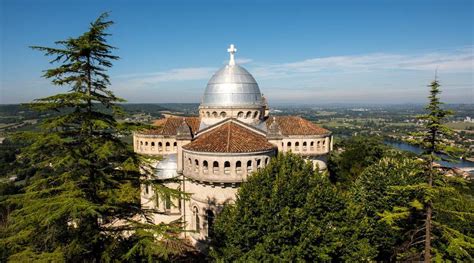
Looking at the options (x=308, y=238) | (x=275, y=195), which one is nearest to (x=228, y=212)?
(x=275, y=195)

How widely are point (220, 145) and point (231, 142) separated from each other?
1.11m

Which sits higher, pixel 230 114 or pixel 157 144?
pixel 230 114

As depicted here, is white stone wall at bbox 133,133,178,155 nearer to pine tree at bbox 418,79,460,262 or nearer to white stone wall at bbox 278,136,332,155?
white stone wall at bbox 278,136,332,155

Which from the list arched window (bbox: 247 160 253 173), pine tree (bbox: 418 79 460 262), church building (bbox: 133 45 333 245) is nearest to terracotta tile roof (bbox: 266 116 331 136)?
church building (bbox: 133 45 333 245)

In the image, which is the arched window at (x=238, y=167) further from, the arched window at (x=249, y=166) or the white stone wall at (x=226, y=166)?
the arched window at (x=249, y=166)

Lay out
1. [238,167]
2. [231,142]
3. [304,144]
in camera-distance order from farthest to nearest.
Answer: [304,144] < [231,142] < [238,167]

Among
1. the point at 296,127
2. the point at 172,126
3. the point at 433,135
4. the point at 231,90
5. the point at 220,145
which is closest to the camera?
the point at 433,135

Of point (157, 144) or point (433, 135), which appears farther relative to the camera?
point (157, 144)

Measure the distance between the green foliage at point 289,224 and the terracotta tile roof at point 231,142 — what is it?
15.8ft

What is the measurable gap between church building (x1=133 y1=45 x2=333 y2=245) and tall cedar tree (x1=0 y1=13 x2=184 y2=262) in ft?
33.4

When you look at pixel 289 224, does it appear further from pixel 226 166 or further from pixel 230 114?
pixel 230 114

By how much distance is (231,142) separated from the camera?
29.7 m

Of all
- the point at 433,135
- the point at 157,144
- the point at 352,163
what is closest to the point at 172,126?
the point at 157,144

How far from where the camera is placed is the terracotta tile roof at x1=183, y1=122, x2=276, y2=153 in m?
29.0
